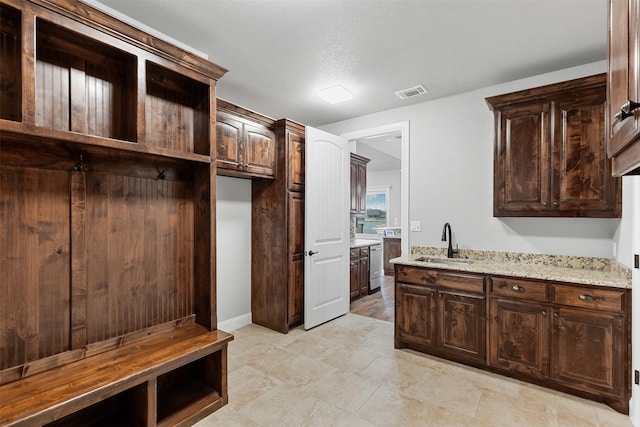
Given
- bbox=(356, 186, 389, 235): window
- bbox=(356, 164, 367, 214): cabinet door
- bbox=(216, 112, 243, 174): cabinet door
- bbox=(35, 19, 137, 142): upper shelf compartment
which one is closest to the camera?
bbox=(35, 19, 137, 142): upper shelf compartment

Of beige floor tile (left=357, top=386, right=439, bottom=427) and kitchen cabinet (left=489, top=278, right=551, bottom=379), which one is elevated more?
kitchen cabinet (left=489, top=278, right=551, bottom=379)

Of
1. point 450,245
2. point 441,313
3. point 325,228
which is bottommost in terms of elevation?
point 441,313

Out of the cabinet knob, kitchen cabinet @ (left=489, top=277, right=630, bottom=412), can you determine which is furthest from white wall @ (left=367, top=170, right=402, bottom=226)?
the cabinet knob

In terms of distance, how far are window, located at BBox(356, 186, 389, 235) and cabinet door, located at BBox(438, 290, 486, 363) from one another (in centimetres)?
594

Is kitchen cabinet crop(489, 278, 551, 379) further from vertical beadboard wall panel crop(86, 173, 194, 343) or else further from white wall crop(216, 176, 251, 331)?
white wall crop(216, 176, 251, 331)

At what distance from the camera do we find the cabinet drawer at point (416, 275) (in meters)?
2.86

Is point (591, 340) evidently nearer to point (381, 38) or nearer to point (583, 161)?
point (583, 161)

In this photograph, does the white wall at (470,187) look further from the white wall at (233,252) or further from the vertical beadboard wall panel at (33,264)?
the vertical beadboard wall panel at (33,264)

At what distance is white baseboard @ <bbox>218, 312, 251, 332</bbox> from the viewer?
11.4 ft

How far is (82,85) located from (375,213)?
25.4 ft

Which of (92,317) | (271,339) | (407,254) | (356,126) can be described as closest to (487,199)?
(407,254)

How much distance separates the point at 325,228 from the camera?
380 cm

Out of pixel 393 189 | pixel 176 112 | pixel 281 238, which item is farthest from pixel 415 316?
pixel 393 189

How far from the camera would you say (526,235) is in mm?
2932
